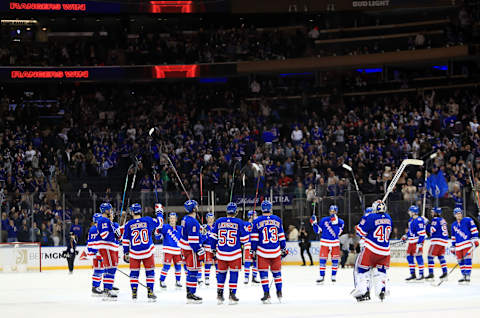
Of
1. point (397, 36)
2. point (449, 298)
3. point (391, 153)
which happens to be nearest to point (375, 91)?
point (397, 36)

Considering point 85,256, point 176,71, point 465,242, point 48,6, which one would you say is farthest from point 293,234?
point 48,6

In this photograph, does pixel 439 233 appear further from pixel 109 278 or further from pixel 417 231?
pixel 109 278

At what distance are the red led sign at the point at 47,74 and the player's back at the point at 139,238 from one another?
2188 cm

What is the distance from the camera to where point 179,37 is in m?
41.0

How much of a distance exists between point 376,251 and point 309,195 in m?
13.3

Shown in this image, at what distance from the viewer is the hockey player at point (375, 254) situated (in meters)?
16.3

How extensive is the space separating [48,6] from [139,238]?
2251 cm

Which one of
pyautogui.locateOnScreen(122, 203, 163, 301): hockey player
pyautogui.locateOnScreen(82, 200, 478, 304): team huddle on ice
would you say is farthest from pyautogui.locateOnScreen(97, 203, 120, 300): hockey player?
pyautogui.locateOnScreen(122, 203, 163, 301): hockey player

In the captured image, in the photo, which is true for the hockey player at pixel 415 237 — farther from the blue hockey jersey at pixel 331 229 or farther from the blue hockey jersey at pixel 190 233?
the blue hockey jersey at pixel 190 233

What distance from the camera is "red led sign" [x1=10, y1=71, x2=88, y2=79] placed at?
37.6 meters

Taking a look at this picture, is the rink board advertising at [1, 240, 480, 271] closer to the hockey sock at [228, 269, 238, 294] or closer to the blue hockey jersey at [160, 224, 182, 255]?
the blue hockey jersey at [160, 224, 182, 255]

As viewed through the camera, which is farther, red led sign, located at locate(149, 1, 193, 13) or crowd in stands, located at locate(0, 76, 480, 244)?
red led sign, located at locate(149, 1, 193, 13)

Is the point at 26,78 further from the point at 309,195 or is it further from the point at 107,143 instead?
the point at 309,195

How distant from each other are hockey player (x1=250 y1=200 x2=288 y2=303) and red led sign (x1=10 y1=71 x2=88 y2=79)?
2333 cm
